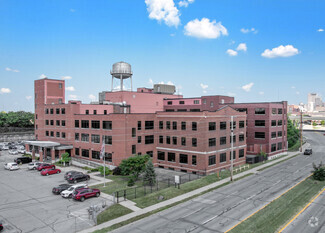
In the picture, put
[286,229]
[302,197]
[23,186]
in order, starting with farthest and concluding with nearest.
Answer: [23,186] → [302,197] → [286,229]

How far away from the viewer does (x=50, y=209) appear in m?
30.5

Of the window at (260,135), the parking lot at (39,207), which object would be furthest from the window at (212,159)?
the window at (260,135)

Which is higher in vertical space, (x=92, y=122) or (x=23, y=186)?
(x=92, y=122)

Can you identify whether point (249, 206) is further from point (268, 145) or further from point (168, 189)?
point (268, 145)

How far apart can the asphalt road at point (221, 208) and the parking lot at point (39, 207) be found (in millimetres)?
6729

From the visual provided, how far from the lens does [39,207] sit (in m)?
31.2

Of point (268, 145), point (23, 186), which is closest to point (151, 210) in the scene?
point (23, 186)

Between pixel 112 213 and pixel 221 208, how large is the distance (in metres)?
13.0

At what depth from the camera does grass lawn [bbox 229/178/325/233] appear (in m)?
23.8

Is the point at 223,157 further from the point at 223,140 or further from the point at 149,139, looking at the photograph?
the point at 149,139

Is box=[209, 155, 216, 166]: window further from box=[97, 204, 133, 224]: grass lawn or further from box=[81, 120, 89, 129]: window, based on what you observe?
box=[81, 120, 89, 129]: window

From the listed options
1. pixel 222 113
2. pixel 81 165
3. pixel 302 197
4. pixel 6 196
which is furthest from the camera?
pixel 81 165

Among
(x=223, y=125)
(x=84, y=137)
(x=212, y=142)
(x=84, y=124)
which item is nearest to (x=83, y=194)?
(x=212, y=142)

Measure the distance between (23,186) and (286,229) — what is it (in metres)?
38.6
